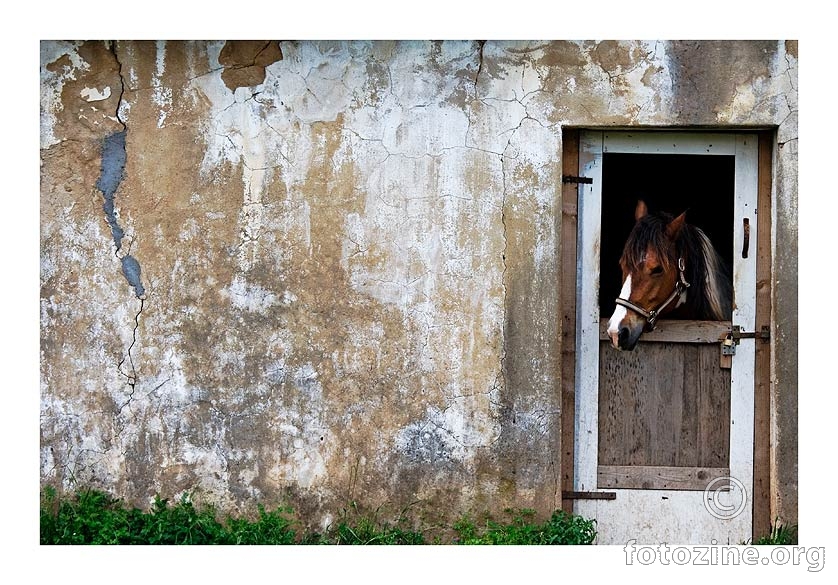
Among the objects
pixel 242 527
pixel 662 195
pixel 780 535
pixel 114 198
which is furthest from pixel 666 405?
pixel 114 198

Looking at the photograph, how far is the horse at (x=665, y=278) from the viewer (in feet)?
17.0

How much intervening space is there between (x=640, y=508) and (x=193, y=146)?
316 centimetres

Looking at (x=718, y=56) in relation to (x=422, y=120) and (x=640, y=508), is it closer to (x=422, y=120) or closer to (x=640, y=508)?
(x=422, y=120)

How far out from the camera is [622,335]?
5164 mm

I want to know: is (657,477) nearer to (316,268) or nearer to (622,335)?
(622,335)

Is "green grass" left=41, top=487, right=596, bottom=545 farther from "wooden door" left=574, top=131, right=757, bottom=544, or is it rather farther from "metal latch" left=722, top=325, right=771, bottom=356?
"metal latch" left=722, top=325, right=771, bottom=356

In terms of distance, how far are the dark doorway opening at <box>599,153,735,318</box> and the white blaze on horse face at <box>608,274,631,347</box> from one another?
0.94 feet

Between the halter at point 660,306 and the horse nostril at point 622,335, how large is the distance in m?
0.11

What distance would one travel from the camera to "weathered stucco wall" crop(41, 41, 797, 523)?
17.4 ft

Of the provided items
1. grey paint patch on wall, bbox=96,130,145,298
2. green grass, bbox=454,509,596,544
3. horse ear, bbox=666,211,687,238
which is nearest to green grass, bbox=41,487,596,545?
green grass, bbox=454,509,596,544

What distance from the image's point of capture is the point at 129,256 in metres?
5.39

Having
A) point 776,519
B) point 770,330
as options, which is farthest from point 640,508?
point 770,330

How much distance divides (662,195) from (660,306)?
662 mm

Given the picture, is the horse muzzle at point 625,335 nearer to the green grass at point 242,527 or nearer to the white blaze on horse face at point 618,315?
the white blaze on horse face at point 618,315
